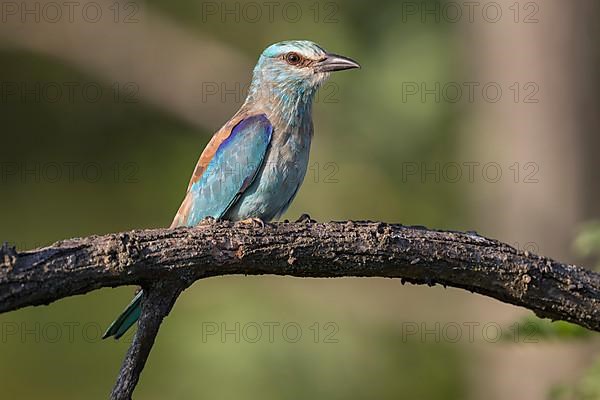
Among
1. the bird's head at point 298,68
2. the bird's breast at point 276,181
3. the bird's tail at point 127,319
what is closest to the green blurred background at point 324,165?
the bird's head at point 298,68

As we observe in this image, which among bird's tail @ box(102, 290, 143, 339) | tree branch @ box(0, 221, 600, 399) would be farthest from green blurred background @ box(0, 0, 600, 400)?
bird's tail @ box(102, 290, 143, 339)

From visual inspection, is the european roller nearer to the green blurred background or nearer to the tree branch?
the tree branch

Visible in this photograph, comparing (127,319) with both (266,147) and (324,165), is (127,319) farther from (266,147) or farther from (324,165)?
(324,165)

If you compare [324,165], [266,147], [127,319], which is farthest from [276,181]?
[324,165]

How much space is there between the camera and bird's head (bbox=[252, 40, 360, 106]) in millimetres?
6918

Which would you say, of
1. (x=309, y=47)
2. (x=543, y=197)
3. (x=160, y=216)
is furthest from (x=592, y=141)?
(x=160, y=216)

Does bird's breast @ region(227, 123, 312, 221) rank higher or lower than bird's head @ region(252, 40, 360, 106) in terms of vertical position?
lower

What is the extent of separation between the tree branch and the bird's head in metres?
1.98

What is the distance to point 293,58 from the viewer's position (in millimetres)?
7008

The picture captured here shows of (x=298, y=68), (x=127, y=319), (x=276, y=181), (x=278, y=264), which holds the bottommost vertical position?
(x=127, y=319)

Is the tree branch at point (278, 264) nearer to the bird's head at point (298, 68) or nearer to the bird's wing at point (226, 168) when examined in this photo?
the bird's wing at point (226, 168)

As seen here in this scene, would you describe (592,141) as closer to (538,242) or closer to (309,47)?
(538,242)

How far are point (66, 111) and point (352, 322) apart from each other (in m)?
4.37

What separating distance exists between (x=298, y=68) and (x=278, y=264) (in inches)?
92.4
